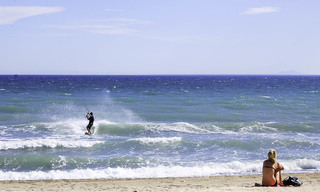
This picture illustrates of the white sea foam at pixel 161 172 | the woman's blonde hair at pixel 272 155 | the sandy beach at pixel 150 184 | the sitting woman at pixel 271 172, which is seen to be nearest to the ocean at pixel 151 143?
the white sea foam at pixel 161 172

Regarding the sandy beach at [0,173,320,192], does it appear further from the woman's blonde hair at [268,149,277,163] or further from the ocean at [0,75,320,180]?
the woman's blonde hair at [268,149,277,163]

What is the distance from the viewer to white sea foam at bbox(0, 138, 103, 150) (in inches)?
676

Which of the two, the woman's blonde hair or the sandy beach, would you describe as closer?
the woman's blonde hair

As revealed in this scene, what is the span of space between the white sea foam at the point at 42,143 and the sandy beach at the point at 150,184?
17.9ft

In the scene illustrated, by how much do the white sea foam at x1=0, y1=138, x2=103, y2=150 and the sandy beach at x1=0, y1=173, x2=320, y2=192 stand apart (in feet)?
17.9

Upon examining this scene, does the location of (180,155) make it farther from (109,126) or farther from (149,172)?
(109,126)

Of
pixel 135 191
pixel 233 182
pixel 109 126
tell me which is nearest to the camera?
pixel 135 191

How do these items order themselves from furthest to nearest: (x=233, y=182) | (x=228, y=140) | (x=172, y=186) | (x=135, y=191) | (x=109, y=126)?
(x=109, y=126) < (x=228, y=140) < (x=233, y=182) < (x=172, y=186) < (x=135, y=191)

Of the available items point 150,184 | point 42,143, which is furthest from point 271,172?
point 42,143

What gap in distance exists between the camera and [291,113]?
3114 cm

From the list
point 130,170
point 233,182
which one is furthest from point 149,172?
point 233,182

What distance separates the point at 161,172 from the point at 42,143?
24.3ft

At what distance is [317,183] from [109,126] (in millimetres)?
14722

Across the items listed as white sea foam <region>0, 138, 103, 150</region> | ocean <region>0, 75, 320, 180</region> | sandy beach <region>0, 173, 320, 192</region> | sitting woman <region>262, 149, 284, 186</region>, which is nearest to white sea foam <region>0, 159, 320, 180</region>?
ocean <region>0, 75, 320, 180</region>
